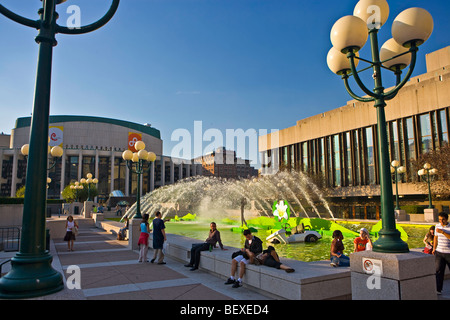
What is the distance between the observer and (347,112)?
48938 millimetres

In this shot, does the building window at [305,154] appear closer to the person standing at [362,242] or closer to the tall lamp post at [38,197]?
the person standing at [362,242]

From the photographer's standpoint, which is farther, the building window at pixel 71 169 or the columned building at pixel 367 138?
the building window at pixel 71 169

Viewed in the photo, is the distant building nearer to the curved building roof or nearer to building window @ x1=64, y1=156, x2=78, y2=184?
the curved building roof

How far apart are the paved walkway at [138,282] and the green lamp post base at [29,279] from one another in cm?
20

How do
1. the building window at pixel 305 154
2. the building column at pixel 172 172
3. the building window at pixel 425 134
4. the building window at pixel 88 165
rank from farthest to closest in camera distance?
the building column at pixel 172 172
the building window at pixel 88 165
the building window at pixel 305 154
the building window at pixel 425 134

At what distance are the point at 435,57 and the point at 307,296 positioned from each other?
55.8 m

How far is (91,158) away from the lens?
3617 inches

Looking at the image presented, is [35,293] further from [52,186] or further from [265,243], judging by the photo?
[52,186]

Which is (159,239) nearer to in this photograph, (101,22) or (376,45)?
(101,22)

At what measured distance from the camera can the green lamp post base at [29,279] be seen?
518 cm

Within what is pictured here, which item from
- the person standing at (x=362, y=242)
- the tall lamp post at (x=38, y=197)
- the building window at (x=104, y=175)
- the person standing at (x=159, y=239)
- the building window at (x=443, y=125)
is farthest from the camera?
the building window at (x=104, y=175)

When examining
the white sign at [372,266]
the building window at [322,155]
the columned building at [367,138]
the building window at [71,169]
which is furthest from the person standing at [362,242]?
the building window at [71,169]

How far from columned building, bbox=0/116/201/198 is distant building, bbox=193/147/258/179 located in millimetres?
48858
